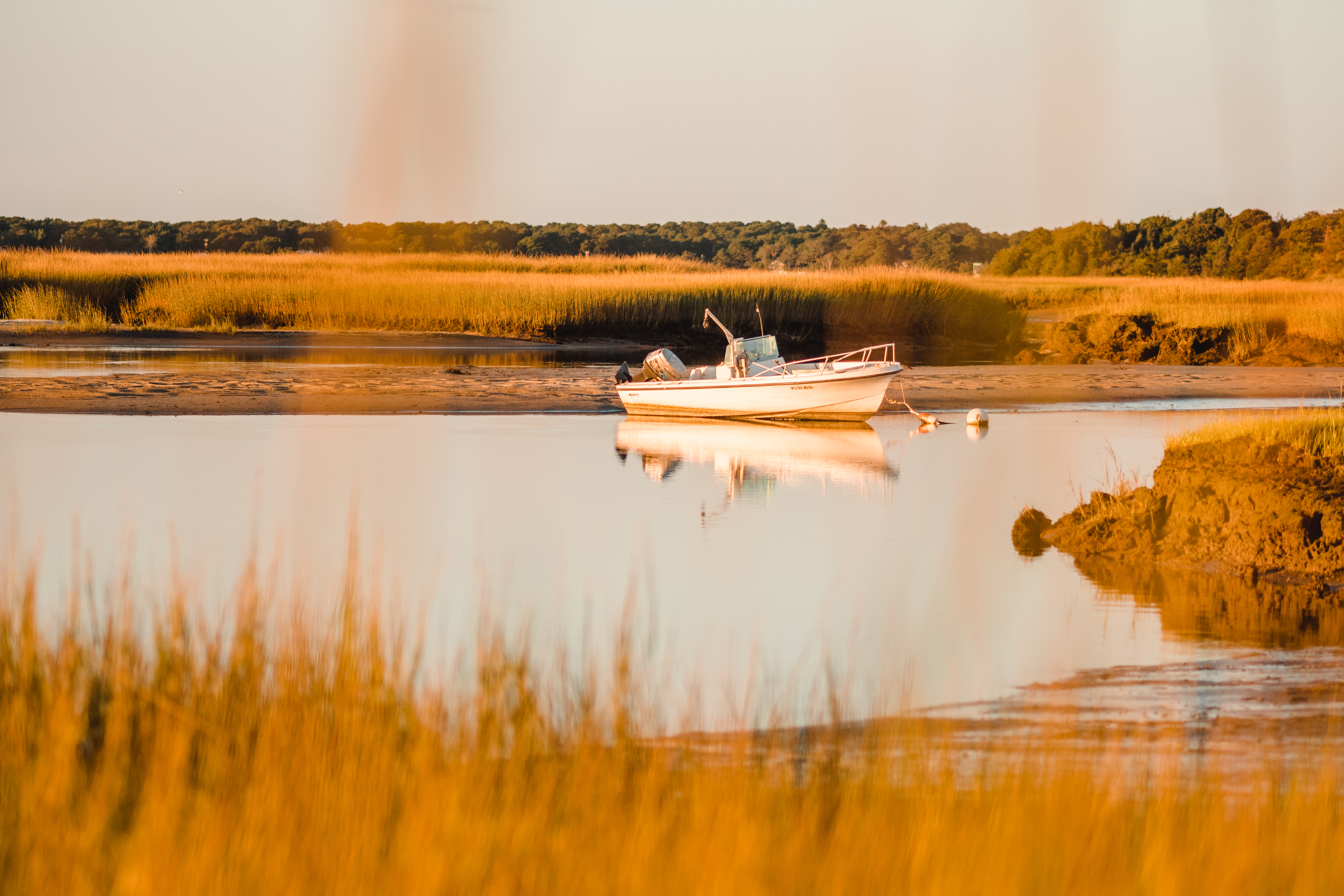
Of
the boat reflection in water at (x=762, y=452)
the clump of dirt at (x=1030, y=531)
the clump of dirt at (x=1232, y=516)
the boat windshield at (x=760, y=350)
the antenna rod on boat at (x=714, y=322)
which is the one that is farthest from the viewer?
the boat windshield at (x=760, y=350)

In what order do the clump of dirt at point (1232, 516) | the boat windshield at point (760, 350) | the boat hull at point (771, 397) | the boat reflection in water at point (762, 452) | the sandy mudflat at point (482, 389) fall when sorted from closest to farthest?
the clump of dirt at point (1232, 516) < the boat reflection in water at point (762, 452) < the boat hull at point (771, 397) < the boat windshield at point (760, 350) < the sandy mudflat at point (482, 389)

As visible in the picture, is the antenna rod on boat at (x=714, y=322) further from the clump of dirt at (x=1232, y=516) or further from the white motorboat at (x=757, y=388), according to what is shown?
the clump of dirt at (x=1232, y=516)

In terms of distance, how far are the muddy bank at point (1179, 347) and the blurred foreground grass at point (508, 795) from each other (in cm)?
3119

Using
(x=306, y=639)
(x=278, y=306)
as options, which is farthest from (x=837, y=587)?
(x=278, y=306)

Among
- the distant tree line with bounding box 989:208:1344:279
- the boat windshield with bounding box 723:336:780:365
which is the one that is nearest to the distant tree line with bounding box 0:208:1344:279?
the distant tree line with bounding box 989:208:1344:279

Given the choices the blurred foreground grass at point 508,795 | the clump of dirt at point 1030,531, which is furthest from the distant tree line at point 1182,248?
the blurred foreground grass at point 508,795

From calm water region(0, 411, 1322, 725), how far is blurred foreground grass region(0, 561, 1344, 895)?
70cm

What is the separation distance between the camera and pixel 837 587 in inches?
419

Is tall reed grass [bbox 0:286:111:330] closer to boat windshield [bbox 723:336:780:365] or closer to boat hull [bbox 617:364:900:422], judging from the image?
boat hull [bbox 617:364:900:422]

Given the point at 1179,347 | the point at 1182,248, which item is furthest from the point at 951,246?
the point at 1179,347

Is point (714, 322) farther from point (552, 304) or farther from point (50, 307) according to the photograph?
point (50, 307)

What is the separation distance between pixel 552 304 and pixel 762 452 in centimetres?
2037

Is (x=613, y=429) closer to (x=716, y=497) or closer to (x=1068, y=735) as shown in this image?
(x=716, y=497)

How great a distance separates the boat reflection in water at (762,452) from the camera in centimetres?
1680
